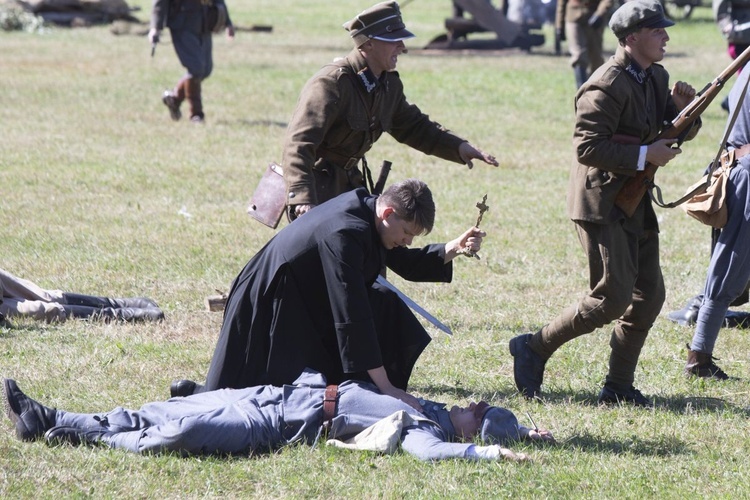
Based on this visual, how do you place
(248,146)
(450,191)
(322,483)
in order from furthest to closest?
(248,146), (450,191), (322,483)

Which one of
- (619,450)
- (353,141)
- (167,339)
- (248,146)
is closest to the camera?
(619,450)

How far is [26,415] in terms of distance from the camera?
4.95m

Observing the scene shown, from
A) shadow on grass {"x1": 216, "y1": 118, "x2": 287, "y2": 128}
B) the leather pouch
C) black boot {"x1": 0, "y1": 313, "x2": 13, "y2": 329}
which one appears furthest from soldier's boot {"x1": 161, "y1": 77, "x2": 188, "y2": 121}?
the leather pouch

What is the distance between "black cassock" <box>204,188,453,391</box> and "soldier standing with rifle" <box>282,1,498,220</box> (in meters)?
0.55

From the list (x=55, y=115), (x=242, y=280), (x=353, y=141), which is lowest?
(x=55, y=115)

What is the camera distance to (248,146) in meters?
13.4

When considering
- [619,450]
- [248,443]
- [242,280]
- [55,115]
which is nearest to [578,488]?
[619,450]

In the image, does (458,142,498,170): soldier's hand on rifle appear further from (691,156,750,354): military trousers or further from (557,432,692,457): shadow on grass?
(557,432,692,457): shadow on grass

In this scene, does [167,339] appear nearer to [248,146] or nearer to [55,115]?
[248,146]

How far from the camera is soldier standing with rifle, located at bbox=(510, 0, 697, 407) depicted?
17.6ft

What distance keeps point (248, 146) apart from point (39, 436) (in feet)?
28.5

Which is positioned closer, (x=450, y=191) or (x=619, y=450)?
(x=619, y=450)

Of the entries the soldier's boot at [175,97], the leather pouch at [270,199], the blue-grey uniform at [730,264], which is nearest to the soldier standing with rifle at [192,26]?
the soldier's boot at [175,97]

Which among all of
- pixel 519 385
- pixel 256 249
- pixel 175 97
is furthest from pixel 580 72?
pixel 519 385
